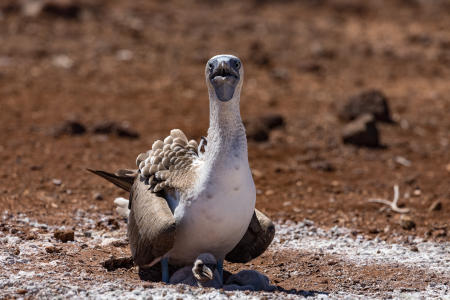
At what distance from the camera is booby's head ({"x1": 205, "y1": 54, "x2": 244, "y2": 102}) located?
6.20 metres

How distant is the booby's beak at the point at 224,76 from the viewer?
620cm

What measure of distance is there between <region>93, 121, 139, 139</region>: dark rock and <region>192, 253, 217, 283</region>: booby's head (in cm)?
654

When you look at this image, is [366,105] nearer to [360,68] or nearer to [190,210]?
[360,68]

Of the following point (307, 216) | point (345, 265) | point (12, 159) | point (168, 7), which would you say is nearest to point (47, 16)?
point (168, 7)

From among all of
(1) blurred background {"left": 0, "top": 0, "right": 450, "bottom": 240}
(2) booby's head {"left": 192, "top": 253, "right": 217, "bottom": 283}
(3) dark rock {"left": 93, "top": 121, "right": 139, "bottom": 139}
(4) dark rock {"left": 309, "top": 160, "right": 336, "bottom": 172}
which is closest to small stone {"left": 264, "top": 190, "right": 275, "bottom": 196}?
(1) blurred background {"left": 0, "top": 0, "right": 450, "bottom": 240}

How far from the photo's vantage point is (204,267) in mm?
6148

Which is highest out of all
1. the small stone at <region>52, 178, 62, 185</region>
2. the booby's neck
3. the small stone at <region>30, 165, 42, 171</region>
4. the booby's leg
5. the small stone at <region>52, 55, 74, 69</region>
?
the booby's neck

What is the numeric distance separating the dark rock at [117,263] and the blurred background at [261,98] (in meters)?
1.64

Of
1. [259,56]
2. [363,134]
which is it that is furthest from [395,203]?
[259,56]

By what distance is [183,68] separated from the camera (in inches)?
677

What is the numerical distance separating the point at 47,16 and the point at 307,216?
12.7m

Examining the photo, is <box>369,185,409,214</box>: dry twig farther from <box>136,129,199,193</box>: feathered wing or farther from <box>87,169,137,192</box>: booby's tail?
<box>87,169,137,192</box>: booby's tail

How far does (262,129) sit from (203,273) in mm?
6764

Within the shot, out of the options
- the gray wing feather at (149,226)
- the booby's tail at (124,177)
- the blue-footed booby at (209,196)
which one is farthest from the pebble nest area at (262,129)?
the booby's tail at (124,177)
